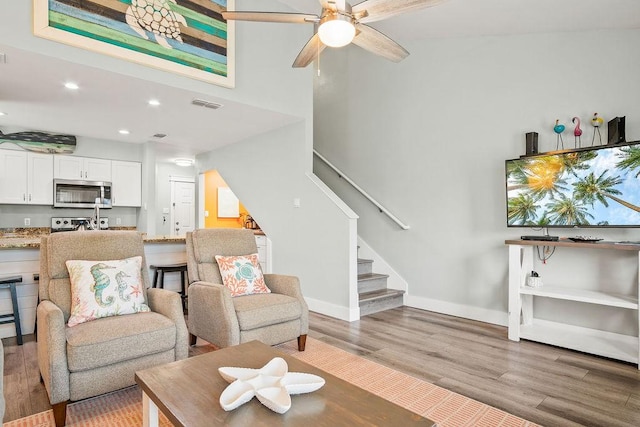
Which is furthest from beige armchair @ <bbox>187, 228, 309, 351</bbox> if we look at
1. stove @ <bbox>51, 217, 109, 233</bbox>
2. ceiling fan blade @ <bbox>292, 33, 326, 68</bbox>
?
stove @ <bbox>51, 217, 109, 233</bbox>

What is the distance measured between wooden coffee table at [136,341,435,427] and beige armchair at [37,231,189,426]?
585 mm

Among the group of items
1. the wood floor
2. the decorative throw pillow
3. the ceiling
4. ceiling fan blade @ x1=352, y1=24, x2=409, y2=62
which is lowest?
the wood floor

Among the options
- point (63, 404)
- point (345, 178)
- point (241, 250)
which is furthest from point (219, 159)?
point (63, 404)

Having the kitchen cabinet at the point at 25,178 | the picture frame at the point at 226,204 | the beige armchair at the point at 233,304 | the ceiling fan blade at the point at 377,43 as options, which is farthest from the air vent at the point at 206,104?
the picture frame at the point at 226,204

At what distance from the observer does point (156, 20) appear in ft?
11.0

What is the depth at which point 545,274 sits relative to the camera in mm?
3613

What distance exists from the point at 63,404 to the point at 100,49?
2.64 metres

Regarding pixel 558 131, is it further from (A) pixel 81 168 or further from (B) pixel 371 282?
(A) pixel 81 168

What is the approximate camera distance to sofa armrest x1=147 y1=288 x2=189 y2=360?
2.45 metres

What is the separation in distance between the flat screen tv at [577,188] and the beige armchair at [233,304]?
233 centimetres

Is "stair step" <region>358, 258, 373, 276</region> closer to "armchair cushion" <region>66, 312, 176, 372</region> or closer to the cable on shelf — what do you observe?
the cable on shelf

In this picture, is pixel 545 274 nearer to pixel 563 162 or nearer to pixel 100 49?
pixel 563 162

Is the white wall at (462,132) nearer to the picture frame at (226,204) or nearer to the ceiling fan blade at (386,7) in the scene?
the ceiling fan blade at (386,7)

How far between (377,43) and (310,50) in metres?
0.48
